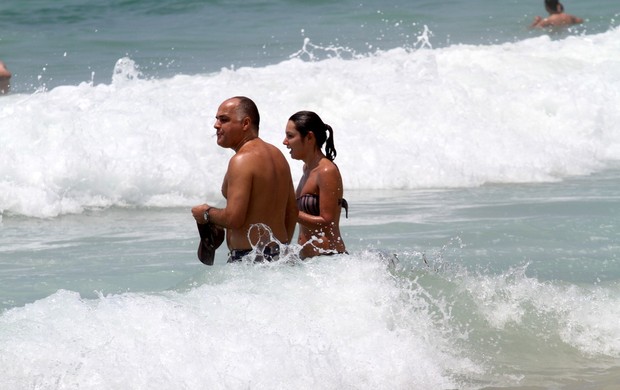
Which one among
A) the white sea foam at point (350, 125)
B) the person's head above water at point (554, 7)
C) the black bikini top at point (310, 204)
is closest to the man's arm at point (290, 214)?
the black bikini top at point (310, 204)

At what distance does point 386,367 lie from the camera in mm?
5898

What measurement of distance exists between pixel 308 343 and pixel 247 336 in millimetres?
304

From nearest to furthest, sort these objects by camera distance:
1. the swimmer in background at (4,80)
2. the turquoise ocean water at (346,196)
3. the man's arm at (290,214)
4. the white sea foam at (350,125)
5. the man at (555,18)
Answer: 1. the turquoise ocean water at (346,196)
2. the man's arm at (290,214)
3. the white sea foam at (350,125)
4. the swimmer in background at (4,80)
5. the man at (555,18)

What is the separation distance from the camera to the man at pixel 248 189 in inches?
237

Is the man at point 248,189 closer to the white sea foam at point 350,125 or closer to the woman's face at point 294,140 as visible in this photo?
the woman's face at point 294,140

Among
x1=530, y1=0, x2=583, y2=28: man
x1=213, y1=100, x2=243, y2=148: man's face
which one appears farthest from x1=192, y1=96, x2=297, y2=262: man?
x1=530, y1=0, x2=583, y2=28: man

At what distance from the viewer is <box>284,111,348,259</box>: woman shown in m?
6.58

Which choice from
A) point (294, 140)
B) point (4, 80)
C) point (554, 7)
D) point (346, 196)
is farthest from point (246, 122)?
point (554, 7)

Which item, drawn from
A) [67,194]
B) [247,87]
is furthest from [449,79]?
[67,194]

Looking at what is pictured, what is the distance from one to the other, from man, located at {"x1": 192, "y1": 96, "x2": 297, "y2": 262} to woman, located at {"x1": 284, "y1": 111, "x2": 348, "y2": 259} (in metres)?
0.30

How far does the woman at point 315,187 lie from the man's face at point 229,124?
0.46 m

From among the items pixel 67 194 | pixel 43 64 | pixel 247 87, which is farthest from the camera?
pixel 43 64

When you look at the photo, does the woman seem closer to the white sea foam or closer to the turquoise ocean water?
the turquoise ocean water

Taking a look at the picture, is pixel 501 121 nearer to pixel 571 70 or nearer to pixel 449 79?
pixel 449 79
